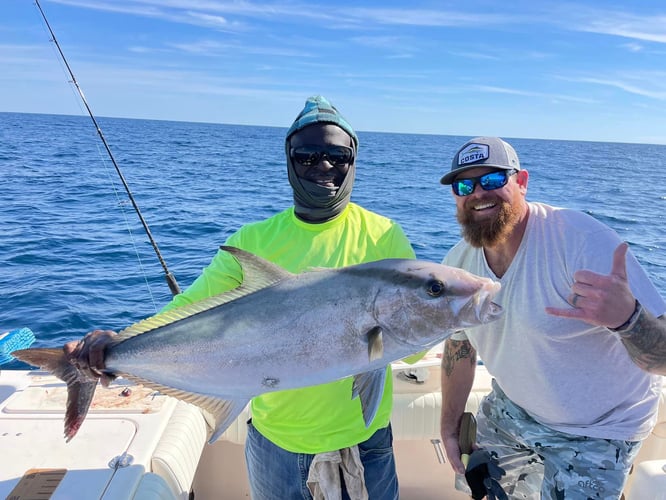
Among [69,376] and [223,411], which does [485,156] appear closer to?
[223,411]

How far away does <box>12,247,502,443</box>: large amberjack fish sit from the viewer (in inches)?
76.4

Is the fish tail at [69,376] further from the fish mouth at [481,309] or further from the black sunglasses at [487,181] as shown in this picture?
the black sunglasses at [487,181]

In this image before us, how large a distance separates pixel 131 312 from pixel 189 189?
15.1 meters

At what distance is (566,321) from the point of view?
2682mm

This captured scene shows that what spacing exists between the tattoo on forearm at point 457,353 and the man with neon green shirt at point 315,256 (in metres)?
1.00

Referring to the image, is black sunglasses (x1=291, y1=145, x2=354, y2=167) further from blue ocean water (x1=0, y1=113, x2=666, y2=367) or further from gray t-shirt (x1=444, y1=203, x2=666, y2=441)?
blue ocean water (x1=0, y1=113, x2=666, y2=367)

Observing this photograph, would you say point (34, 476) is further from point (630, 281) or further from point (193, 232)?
point (193, 232)

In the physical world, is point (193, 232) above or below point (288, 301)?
below

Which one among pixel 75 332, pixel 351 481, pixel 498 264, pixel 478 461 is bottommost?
pixel 75 332

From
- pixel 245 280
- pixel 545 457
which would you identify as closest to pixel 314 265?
pixel 245 280

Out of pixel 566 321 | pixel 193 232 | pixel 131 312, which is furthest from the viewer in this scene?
pixel 193 232

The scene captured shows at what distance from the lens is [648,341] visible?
87.5 inches

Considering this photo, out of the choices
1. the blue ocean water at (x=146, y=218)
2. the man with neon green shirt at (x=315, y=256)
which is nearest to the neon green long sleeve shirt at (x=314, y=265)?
the man with neon green shirt at (x=315, y=256)

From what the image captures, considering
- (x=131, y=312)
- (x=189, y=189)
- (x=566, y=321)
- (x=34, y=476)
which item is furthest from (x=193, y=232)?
(x=566, y=321)
